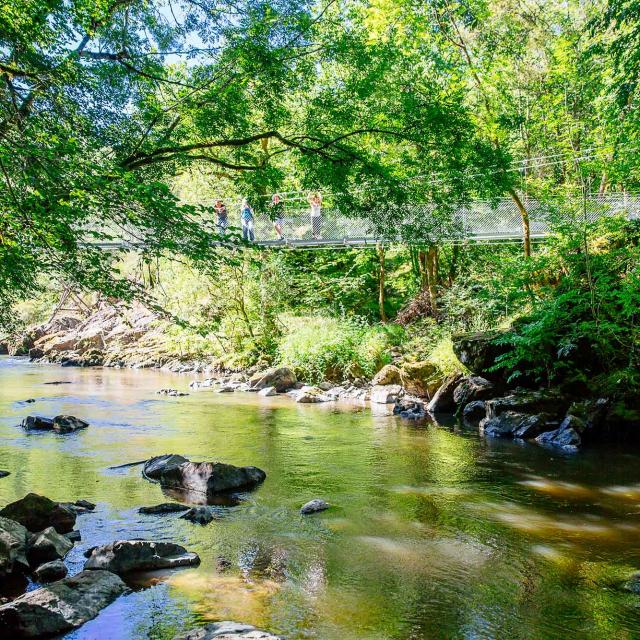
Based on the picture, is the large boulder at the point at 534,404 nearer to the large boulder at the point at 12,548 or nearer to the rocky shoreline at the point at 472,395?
the rocky shoreline at the point at 472,395

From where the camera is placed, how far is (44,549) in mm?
4266

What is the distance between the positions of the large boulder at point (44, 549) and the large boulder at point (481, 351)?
24.6ft

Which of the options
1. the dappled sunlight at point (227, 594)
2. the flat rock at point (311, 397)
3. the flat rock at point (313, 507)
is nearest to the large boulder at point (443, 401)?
the flat rock at point (311, 397)

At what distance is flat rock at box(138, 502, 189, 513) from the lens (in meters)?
5.34

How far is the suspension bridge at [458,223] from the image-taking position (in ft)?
24.6

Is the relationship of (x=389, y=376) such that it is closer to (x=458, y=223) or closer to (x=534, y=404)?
(x=534, y=404)

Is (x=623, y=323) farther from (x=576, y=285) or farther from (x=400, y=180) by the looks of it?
(x=400, y=180)

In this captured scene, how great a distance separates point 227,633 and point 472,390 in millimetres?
8098

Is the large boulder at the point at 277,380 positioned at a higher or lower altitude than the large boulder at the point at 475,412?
higher

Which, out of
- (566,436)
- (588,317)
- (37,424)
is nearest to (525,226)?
(588,317)

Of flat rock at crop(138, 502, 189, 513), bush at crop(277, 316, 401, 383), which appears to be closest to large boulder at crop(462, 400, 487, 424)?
bush at crop(277, 316, 401, 383)

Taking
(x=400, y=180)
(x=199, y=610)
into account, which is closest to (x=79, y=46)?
(x=400, y=180)

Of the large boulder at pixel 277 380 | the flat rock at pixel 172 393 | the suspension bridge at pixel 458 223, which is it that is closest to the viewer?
the suspension bridge at pixel 458 223

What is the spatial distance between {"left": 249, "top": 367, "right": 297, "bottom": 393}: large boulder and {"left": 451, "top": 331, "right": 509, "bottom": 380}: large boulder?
163 inches
